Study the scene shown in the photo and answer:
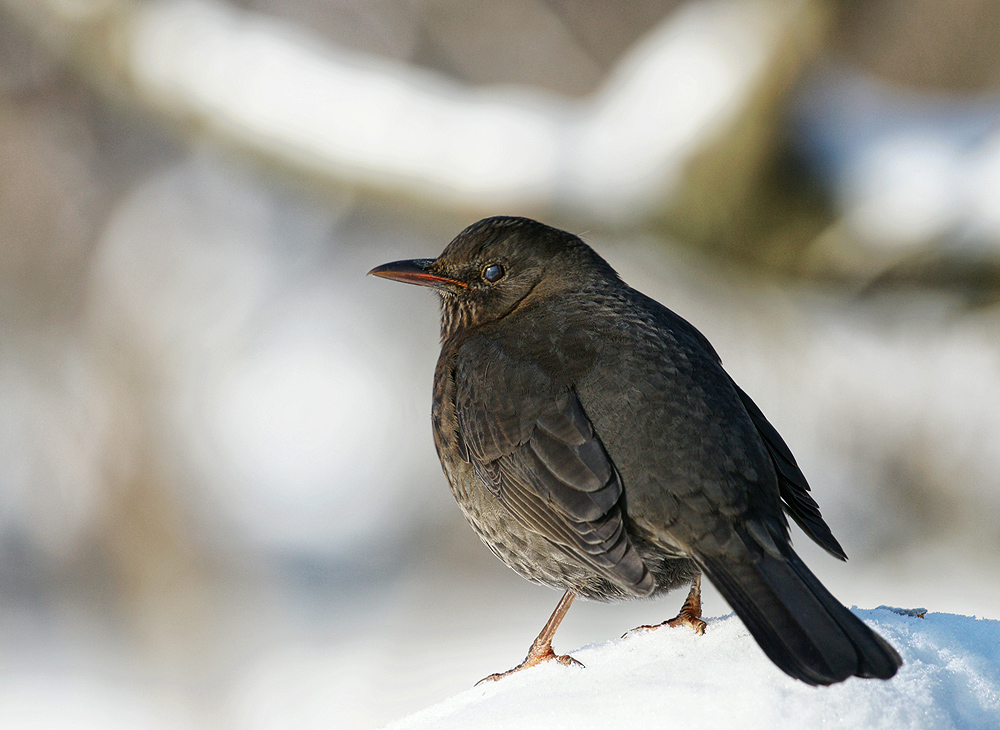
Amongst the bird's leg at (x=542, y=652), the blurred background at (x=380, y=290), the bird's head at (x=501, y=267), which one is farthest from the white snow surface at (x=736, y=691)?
the blurred background at (x=380, y=290)

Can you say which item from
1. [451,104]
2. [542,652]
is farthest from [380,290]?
[542,652]

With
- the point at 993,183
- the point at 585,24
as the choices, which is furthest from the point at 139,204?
the point at 993,183

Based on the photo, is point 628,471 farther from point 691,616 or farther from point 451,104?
point 451,104

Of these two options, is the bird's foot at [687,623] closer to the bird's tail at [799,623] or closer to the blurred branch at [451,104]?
the bird's tail at [799,623]

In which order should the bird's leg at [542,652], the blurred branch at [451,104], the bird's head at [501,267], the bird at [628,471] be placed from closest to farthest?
the bird at [628,471] → the bird's leg at [542,652] → the bird's head at [501,267] → the blurred branch at [451,104]

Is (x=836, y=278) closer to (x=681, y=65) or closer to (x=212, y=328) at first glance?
(x=681, y=65)

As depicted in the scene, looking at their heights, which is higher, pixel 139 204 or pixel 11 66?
pixel 11 66

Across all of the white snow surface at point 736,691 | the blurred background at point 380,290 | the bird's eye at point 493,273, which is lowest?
the white snow surface at point 736,691
